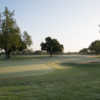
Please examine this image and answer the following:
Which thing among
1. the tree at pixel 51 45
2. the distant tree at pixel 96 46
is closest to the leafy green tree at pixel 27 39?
the tree at pixel 51 45

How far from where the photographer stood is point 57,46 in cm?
7256

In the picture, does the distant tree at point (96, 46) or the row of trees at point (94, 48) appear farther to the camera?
the row of trees at point (94, 48)

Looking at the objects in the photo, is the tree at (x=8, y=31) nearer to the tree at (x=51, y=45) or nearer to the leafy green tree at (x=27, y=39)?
the leafy green tree at (x=27, y=39)

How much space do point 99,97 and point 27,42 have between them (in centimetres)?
5467

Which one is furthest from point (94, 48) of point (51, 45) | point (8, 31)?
point (8, 31)

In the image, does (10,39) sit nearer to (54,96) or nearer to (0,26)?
(0,26)

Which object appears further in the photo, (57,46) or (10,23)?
(57,46)

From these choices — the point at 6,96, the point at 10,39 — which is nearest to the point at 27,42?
the point at 10,39

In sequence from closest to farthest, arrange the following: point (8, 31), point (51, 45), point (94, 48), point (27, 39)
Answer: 1. point (8, 31)
2. point (27, 39)
3. point (94, 48)
4. point (51, 45)

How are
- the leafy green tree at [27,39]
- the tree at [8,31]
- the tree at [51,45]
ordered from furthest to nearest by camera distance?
the tree at [51,45]
the leafy green tree at [27,39]
the tree at [8,31]

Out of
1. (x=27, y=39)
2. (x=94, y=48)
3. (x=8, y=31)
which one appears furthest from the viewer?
(x=94, y=48)

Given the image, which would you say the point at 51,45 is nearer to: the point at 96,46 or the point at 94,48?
the point at 94,48

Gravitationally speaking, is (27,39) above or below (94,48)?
above

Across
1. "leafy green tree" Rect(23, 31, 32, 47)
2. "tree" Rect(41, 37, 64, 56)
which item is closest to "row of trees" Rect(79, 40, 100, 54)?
"tree" Rect(41, 37, 64, 56)
